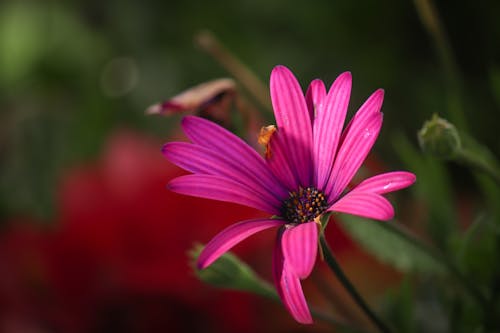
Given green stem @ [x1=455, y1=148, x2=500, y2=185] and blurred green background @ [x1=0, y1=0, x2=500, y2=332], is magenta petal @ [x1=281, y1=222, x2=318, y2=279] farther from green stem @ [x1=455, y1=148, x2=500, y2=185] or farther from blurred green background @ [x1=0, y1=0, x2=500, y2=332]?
blurred green background @ [x1=0, y1=0, x2=500, y2=332]

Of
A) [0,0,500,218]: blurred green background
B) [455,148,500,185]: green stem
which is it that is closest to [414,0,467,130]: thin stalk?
[455,148,500,185]: green stem

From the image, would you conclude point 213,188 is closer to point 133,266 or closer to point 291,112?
point 291,112

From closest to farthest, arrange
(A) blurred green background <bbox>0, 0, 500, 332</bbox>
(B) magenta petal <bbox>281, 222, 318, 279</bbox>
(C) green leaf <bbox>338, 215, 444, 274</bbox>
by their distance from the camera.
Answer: (B) magenta petal <bbox>281, 222, 318, 279</bbox>, (C) green leaf <bbox>338, 215, 444, 274</bbox>, (A) blurred green background <bbox>0, 0, 500, 332</bbox>

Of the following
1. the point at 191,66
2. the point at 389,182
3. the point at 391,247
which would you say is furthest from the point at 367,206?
the point at 191,66

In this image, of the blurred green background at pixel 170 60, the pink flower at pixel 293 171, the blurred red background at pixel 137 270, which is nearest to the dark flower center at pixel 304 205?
the pink flower at pixel 293 171

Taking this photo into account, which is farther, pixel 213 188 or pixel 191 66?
pixel 191 66

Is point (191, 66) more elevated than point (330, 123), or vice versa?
point (191, 66)

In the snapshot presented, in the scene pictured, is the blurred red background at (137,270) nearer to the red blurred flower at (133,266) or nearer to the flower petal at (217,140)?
the red blurred flower at (133,266)

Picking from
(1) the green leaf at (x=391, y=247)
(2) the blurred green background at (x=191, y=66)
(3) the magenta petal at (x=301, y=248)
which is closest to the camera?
(3) the magenta petal at (x=301, y=248)
